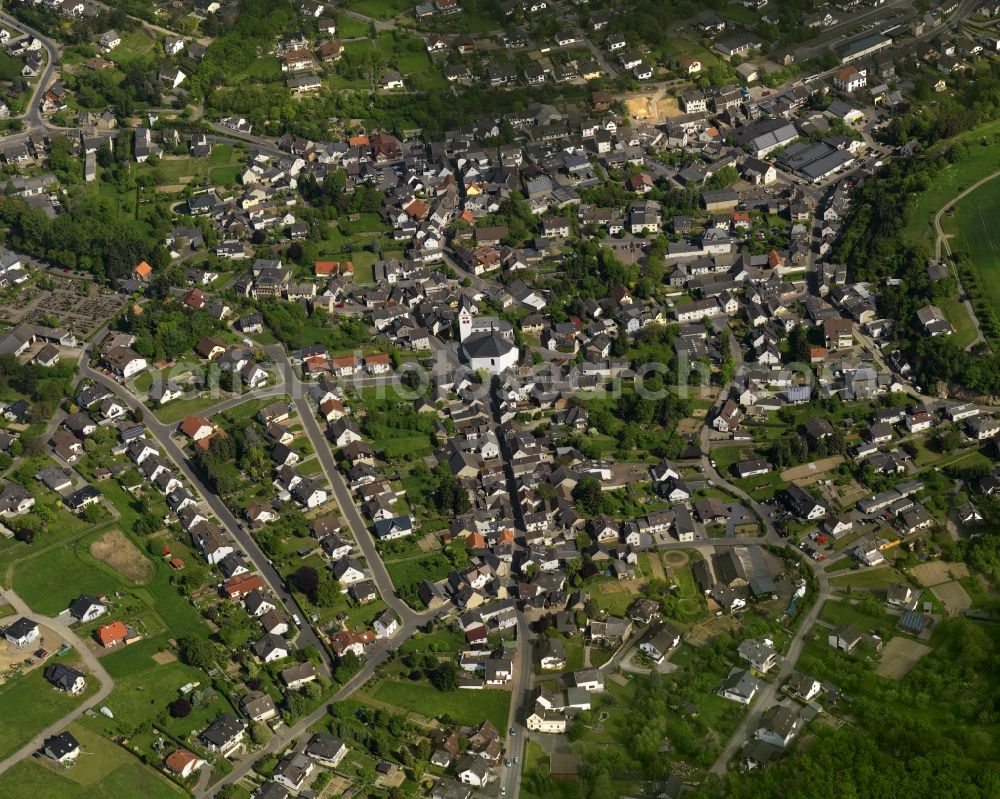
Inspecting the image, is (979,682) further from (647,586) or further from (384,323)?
(384,323)

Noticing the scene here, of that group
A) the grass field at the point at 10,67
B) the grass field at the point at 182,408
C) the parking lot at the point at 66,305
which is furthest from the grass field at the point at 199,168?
the grass field at the point at 182,408

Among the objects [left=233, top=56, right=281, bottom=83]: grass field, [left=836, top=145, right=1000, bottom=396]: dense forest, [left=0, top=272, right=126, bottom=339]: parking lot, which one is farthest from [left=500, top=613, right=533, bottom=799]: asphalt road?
[left=233, top=56, right=281, bottom=83]: grass field

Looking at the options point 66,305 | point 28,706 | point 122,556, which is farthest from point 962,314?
point 66,305

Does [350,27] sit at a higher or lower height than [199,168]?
higher

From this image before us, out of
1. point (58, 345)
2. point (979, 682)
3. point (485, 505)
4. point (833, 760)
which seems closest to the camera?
point (833, 760)

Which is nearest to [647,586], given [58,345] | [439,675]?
[439,675]

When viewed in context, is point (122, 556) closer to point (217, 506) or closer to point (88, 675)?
point (217, 506)

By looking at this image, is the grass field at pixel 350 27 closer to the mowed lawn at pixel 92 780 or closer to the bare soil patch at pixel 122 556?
the bare soil patch at pixel 122 556

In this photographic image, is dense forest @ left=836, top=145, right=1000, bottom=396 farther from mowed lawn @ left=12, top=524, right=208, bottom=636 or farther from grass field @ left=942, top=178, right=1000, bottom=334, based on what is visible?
mowed lawn @ left=12, top=524, right=208, bottom=636
